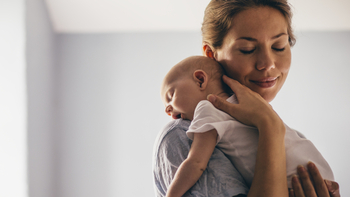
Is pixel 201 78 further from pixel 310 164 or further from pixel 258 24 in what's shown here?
pixel 310 164

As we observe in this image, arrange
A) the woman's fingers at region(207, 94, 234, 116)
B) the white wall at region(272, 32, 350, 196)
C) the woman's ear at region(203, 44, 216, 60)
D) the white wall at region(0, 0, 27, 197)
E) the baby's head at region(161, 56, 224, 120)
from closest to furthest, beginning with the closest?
the woman's fingers at region(207, 94, 234, 116) → the baby's head at region(161, 56, 224, 120) → the woman's ear at region(203, 44, 216, 60) → the white wall at region(0, 0, 27, 197) → the white wall at region(272, 32, 350, 196)

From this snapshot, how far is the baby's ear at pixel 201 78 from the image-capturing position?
3.04 feet

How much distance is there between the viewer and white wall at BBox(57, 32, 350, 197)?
280 centimetres

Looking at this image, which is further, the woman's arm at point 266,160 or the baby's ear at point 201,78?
the baby's ear at point 201,78

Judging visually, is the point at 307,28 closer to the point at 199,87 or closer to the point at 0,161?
the point at 199,87

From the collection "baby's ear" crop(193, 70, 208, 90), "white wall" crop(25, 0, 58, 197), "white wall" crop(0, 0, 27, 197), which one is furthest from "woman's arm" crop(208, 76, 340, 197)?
"white wall" crop(25, 0, 58, 197)

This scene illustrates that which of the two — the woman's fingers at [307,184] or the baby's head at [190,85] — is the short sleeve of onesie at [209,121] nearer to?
the baby's head at [190,85]

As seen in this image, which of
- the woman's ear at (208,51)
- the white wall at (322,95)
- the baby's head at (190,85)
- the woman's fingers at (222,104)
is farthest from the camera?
the white wall at (322,95)

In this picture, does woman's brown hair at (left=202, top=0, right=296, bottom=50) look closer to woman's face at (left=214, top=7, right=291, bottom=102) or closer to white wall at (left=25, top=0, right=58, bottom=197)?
woman's face at (left=214, top=7, right=291, bottom=102)

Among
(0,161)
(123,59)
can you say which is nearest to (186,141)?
(0,161)

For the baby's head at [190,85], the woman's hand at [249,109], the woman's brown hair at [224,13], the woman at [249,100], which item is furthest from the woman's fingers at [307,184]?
the woman's brown hair at [224,13]

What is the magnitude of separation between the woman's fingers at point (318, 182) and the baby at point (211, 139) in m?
0.02

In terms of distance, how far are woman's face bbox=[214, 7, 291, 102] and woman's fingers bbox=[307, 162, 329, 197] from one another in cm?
29

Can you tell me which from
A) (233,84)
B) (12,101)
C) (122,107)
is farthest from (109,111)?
(233,84)
